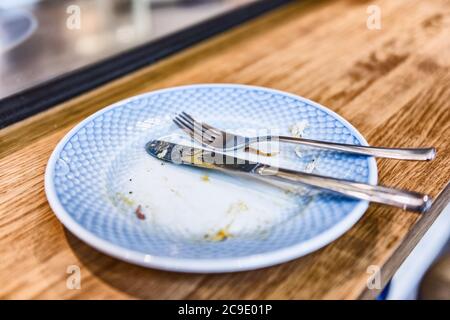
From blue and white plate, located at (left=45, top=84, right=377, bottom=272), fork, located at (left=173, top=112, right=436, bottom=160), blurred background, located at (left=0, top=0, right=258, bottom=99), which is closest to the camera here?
blue and white plate, located at (left=45, top=84, right=377, bottom=272)

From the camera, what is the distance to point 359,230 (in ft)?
1.61

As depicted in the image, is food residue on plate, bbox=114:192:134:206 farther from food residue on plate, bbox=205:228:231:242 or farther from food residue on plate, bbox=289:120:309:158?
food residue on plate, bbox=289:120:309:158

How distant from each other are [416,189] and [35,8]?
3.58 feet

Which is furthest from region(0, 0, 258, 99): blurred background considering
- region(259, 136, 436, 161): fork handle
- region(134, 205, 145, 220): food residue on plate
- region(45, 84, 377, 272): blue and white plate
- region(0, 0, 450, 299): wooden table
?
region(259, 136, 436, 161): fork handle

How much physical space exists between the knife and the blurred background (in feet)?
1.09

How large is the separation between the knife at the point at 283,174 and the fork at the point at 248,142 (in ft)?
0.13

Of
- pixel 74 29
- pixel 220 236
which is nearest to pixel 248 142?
pixel 220 236

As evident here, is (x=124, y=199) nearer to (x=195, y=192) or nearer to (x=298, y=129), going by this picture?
(x=195, y=192)

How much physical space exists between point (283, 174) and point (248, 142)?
11cm

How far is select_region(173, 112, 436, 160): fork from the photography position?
526 millimetres

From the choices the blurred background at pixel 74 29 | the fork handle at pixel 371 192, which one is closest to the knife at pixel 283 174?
the fork handle at pixel 371 192

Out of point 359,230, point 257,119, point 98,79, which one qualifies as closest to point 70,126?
point 98,79

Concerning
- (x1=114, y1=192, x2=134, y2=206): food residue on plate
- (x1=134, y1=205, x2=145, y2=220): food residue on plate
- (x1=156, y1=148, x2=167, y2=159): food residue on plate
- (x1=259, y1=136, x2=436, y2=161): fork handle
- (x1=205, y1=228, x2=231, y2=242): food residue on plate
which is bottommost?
(x1=205, y1=228, x2=231, y2=242): food residue on plate

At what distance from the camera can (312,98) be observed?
2.47ft
